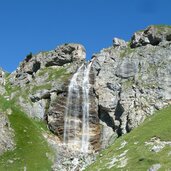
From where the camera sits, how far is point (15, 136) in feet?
260

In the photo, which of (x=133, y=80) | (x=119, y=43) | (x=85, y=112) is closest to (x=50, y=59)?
(x=119, y=43)

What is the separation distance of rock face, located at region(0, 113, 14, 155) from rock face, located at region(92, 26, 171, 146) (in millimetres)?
20461

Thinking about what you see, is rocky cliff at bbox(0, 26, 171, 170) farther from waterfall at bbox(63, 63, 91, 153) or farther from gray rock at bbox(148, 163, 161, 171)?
gray rock at bbox(148, 163, 161, 171)

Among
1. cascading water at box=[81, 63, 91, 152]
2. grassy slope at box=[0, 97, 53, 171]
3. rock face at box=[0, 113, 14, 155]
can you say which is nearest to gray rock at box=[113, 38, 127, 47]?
cascading water at box=[81, 63, 91, 152]

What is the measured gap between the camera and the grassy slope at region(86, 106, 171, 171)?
173 ft

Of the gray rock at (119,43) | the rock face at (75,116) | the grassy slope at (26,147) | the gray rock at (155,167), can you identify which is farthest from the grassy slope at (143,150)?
the gray rock at (119,43)

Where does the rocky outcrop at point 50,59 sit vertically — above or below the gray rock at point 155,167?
above

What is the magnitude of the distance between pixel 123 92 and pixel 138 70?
783cm

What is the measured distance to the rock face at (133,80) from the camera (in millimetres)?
84500

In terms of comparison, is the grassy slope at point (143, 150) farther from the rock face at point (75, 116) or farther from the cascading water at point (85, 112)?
the cascading water at point (85, 112)

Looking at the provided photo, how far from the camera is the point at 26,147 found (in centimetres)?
7681

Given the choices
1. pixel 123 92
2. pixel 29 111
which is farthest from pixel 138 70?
pixel 29 111

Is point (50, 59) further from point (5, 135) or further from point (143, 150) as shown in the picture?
point (143, 150)

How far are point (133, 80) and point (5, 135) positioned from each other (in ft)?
105
